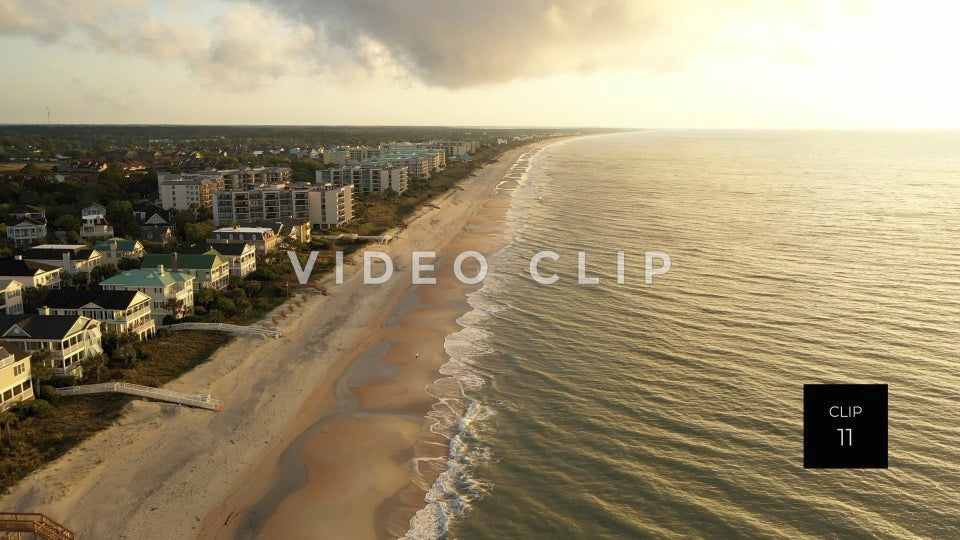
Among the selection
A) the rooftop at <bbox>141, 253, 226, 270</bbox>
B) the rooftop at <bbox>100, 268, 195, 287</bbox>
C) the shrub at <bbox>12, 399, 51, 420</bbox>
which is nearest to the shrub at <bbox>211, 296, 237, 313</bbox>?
the rooftop at <bbox>100, 268, 195, 287</bbox>

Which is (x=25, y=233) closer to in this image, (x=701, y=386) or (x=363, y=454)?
(x=363, y=454)

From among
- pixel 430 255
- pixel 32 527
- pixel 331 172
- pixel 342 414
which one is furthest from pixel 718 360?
pixel 331 172

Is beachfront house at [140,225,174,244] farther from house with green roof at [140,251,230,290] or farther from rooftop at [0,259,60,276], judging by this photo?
house with green roof at [140,251,230,290]

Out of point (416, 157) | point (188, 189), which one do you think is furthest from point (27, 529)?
point (416, 157)

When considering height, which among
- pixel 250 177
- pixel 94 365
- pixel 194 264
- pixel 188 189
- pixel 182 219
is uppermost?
pixel 250 177

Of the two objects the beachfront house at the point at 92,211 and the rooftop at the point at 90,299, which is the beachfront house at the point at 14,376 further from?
A: the beachfront house at the point at 92,211

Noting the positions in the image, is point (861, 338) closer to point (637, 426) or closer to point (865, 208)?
point (637, 426)
